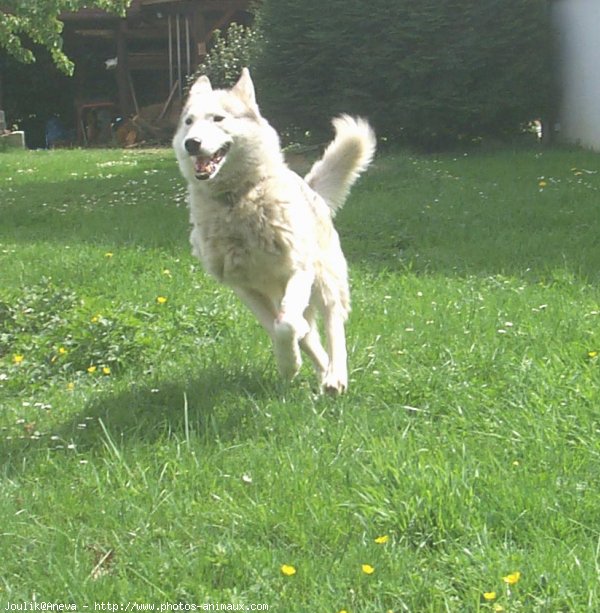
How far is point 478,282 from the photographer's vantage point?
593 cm

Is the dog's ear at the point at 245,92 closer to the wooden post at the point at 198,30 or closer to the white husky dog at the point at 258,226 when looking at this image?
the white husky dog at the point at 258,226

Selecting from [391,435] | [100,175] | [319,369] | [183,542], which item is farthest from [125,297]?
[100,175]

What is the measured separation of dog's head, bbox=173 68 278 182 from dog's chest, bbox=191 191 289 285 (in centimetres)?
19

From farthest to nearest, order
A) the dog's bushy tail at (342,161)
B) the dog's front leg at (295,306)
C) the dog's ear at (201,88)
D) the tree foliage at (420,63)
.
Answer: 1. the tree foliage at (420,63)
2. the dog's bushy tail at (342,161)
3. the dog's ear at (201,88)
4. the dog's front leg at (295,306)

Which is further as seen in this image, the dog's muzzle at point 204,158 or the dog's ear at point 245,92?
the dog's ear at point 245,92

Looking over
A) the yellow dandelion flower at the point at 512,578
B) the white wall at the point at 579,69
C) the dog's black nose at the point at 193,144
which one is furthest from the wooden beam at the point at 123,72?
the yellow dandelion flower at the point at 512,578

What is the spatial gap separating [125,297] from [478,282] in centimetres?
220

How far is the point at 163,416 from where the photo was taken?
3932mm

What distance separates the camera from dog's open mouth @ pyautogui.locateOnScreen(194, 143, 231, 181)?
170 inches

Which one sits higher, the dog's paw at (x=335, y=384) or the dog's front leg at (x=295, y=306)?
the dog's front leg at (x=295, y=306)

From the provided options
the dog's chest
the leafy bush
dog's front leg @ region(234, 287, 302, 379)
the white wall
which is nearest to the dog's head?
the dog's chest

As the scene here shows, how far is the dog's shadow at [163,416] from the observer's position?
12.0 ft

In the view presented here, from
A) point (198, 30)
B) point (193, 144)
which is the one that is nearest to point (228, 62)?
point (198, 30)

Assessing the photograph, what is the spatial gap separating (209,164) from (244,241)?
0.39 metres
